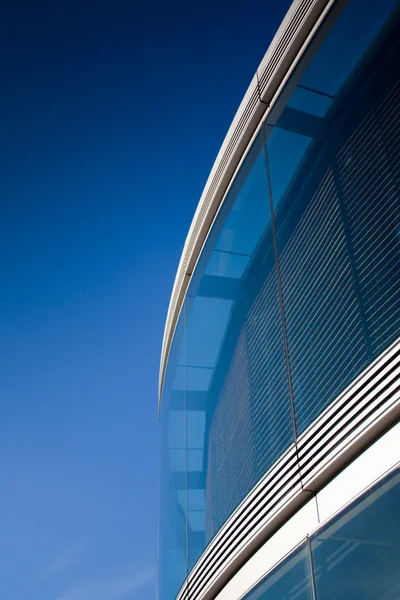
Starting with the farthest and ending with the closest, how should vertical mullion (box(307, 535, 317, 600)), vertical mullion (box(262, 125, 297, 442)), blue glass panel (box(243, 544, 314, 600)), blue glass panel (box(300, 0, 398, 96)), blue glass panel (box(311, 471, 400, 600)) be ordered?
blue glass panel (box(300, 0, 398, 96)) → vertical mullion (box(262, 125, 297, 442)) → blue glass panel (box(243, 544, 314, 600)) → vertical mullion (box(307, 535, 317, 600)) → blue glass panel (box(311, 471, 400, 600))

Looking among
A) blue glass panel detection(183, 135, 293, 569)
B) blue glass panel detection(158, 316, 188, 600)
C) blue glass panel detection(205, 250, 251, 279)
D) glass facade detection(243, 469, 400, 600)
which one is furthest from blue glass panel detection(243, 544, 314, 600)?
blue glass panel detection(205, 250, 251, 279)

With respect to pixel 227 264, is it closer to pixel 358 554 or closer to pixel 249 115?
pixel 249 115

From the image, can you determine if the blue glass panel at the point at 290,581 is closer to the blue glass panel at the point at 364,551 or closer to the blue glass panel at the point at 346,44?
the blue glass panel at the point at 364,551

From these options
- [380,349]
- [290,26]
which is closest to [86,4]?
[290,26]

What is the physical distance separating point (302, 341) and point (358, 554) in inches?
61.4

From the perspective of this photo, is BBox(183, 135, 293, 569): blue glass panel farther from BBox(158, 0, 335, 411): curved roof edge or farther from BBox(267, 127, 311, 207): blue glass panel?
BBox(158, 0, 335, 411): curved roof edge

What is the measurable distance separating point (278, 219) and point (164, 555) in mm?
4514

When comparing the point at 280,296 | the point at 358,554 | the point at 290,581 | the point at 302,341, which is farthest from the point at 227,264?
the point at 358,554

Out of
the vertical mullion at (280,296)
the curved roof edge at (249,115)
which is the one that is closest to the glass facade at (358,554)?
the vertical mullion at (280,296)

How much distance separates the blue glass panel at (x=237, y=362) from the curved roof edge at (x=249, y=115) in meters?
0.30

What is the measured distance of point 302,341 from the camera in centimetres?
431

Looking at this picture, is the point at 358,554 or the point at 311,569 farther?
the point at 311,569

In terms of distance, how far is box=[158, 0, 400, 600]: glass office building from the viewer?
3.43 metres

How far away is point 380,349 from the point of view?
3.48 metres
